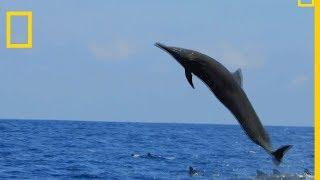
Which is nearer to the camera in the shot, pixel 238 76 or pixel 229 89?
pixel 229 89

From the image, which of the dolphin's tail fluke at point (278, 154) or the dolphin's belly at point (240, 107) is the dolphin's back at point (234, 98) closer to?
the dolphin's belly at point (240, 107)

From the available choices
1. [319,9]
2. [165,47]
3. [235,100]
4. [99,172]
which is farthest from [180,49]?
[99,172]

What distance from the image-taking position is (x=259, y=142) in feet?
25.9

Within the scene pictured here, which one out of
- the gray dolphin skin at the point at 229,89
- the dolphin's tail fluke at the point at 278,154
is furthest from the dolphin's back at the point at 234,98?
the dolphin's tail fluke at the point at 278,154

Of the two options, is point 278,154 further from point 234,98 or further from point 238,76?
point 238,76

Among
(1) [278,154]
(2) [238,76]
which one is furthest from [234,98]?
(1) [278,154]

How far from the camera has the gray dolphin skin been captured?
7.71 metres

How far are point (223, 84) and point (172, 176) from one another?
3229 cm

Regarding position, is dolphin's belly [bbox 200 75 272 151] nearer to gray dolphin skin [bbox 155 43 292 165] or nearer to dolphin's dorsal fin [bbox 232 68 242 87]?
gray dolphin skin [bbox 155 43 292 165]

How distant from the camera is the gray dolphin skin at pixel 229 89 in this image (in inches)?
303

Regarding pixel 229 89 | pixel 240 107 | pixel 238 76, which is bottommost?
pixel 240 107

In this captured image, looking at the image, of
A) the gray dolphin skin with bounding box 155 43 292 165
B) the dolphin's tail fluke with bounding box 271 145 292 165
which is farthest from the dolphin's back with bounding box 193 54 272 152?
the dolphin's tail fluke with bounding box 271 145 292 165

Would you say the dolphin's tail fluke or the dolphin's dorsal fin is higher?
the dolphin's dorsal fin

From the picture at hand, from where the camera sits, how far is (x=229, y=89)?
26.1 ft
